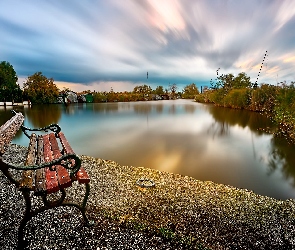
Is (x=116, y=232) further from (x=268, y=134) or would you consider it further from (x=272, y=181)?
(x=268, y=134)

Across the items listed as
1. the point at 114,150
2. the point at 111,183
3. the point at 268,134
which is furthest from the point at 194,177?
the point at 268,134

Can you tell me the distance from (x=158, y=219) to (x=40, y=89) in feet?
140

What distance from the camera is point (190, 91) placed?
280 ft

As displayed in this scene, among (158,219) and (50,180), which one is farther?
(158,219)

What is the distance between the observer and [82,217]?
276cm

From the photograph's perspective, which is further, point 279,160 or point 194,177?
point 279,160

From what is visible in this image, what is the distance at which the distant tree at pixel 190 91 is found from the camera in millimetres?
84175

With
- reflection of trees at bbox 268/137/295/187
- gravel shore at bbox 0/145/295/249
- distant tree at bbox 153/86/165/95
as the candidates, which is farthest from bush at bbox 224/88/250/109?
distant tree at bbox 153/86/165/95

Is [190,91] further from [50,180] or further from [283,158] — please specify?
[50,180]

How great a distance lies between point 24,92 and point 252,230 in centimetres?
4340

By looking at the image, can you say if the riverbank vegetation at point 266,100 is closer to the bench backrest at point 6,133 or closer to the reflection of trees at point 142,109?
the bench backrest at point 6,133

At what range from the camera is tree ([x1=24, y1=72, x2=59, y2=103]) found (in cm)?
3769

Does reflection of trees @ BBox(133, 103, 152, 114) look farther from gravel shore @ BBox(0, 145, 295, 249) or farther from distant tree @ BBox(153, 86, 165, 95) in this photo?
distant tree @ BBox(153, 86, 165, 95)

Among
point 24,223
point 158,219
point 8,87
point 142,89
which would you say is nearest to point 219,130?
point 158,219
